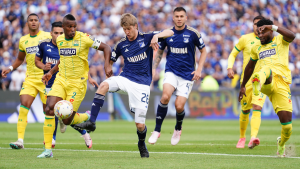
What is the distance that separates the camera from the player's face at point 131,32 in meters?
7.42

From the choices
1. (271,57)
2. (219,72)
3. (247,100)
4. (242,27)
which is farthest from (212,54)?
(271,57)

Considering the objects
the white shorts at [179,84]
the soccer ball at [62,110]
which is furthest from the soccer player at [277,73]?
the soccer ball at [62,110]

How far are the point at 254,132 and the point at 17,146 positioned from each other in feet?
16.4

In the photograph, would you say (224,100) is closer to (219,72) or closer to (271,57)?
(219,72)

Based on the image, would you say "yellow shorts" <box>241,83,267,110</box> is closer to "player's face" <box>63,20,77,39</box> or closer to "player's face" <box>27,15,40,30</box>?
"player's face" <box>63,20,77,39</box>

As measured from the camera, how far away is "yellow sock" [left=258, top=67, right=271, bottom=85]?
666 centimetres

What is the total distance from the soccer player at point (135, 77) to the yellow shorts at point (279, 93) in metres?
1.99

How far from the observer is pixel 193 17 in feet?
86.9

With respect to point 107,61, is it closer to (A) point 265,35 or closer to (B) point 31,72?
(B) point 31,72

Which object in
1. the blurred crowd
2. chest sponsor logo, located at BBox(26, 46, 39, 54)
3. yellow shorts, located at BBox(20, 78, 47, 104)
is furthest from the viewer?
the blurred crowd

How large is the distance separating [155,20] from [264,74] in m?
19.4

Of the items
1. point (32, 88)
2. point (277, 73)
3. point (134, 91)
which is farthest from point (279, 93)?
point (32, 88)

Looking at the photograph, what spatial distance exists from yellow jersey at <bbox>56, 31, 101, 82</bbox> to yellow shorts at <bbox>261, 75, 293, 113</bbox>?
10.7 feet

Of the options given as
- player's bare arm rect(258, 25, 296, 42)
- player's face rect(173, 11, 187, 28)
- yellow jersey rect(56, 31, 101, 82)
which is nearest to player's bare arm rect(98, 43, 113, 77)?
yellow jersey rect(56, 31, 101, 82)
